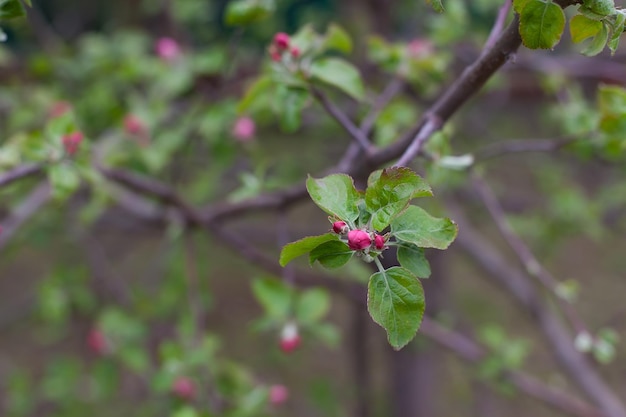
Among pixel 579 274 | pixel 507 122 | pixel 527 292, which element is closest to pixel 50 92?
pixel 527 292

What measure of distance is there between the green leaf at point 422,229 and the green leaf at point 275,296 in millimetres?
542

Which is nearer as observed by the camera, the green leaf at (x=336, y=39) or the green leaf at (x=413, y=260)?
the green leaf at (x=413, y=260)

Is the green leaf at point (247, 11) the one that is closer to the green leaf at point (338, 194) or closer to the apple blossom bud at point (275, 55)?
the apple blossom bud at point (275, 55)

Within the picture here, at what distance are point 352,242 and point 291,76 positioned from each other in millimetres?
344

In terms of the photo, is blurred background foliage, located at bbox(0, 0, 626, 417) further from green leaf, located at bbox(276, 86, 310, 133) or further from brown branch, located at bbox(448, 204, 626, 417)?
brown branch, located at bbox(448, 204, 626, 417)

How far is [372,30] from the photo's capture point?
1700 millimetres

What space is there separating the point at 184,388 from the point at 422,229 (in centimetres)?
64

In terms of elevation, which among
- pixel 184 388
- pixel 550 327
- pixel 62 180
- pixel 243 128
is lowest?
pixel 550 327

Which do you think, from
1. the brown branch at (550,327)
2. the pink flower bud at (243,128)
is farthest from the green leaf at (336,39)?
the brown branch at (550,327)

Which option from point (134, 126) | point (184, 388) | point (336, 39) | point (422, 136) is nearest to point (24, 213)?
point (134, 126)

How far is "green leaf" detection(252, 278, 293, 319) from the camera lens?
96 centimetres

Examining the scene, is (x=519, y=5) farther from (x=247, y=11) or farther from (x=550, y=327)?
(x=550, y=327)

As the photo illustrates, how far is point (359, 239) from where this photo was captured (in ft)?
1.35

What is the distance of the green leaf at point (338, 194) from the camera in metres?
0.43
